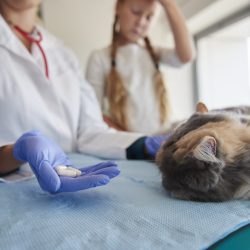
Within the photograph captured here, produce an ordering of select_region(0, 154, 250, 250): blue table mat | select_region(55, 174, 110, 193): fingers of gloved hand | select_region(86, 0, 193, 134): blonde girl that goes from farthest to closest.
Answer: select_region(86, 0, 193, 134): blonde girl → select_region(55, 174, 110, 193): fingers of gloved hand → select_region(0, 154, 250, 250): blue table mat

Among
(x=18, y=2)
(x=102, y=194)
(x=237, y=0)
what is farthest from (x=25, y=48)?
(x=237, y=0)

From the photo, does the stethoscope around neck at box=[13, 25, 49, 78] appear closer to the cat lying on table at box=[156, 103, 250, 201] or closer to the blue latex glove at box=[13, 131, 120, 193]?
the blue latex glove at box=[13, 131, 120, 193]

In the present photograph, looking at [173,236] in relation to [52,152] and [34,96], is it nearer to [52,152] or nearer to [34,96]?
[52,152]

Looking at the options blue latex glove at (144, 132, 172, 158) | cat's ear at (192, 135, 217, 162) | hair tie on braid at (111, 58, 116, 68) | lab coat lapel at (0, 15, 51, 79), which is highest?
lab coat lapel at (0, 15, 51, 79)

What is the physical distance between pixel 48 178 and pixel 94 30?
1.18 meters

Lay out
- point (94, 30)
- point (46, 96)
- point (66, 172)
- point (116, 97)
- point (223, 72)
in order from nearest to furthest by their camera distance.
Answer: point (66, 172) → point (46, 96) → point (116, 97) → point (223, 72) → point (94, 30)

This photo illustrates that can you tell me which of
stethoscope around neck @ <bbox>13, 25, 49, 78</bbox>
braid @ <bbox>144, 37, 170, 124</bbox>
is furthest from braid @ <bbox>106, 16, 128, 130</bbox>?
stethoscope around neck @ <bbox>13, 25, 49, 78</bbox>

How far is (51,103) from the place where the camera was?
84 cm

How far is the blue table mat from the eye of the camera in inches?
12.9

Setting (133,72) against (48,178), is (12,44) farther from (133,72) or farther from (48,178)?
(133,72)

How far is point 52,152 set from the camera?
1.75 ft

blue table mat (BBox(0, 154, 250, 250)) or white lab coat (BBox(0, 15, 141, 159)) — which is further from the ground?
white lab coat (BBox(0, 15, 141, 159))

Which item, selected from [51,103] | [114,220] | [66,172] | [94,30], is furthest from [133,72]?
[114,220]

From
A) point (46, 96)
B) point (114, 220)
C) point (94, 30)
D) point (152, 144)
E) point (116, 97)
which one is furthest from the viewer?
point (94, 30)
